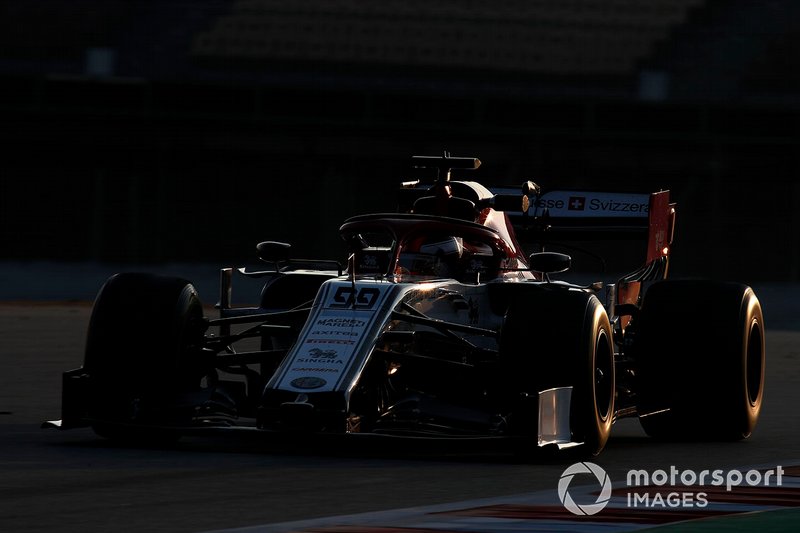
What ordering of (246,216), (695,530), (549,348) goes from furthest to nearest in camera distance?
1. (246,216)
2. (549,348)
3. (695,530)

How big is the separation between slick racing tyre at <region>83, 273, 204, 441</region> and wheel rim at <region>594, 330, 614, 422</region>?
2153 millimetres

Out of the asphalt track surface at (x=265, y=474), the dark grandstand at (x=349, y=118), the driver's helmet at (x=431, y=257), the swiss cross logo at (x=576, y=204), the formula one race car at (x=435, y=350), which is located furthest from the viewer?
the dark grandstand at (x=349, y=118)

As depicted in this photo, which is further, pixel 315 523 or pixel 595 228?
pixel 595 228

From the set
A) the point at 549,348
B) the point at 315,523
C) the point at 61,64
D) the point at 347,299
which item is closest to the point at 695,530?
the point at 315,523

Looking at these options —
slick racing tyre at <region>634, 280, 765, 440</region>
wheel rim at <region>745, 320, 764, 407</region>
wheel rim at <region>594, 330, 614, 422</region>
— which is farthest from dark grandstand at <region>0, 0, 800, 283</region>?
wheel rim at <region>594, 330, 614, 422</region>

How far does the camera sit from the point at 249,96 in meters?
30.3

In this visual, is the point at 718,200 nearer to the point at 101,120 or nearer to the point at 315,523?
the point at 101,120

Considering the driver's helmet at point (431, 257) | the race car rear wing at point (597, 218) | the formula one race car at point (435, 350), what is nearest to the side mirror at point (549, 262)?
the formula one race car at point (435, 350)

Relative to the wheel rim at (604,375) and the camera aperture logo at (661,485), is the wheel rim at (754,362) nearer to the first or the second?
the wheel rim at (604,375)

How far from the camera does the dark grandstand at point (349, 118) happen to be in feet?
94.7

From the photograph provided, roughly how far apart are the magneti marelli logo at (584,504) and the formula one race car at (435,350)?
0.22 metres

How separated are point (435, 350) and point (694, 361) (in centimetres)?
165

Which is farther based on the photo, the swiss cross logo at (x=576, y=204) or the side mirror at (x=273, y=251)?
the swiss cross logo at (x=576, y=204)

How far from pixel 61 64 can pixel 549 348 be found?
23105mm
